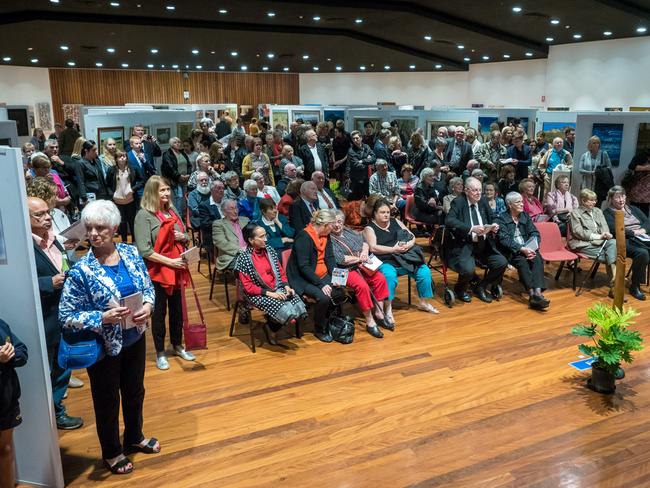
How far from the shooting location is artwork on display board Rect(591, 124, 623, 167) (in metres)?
8.17

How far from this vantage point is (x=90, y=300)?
3000 millimetres

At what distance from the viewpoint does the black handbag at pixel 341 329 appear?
537 cm

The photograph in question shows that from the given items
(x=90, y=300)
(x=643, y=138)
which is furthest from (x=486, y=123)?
(x=90, y=300)

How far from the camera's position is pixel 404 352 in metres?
5.16

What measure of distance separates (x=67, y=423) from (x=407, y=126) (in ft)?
33.7

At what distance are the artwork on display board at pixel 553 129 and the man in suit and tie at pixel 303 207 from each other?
7562 mm

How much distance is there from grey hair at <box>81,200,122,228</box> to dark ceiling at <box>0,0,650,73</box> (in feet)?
35.5

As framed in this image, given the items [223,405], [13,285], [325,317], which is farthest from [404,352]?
[13,285]

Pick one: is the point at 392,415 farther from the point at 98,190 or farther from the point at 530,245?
the point at 98,190

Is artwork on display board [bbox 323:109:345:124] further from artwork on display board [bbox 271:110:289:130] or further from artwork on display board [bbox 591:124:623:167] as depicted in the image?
artwork on display board [bbox 591:124:623:167]

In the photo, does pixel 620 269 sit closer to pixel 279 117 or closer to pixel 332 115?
pixel 332 115

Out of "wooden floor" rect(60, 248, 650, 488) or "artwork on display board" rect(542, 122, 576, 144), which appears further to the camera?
"artwork on display board" rect(542, 122, 576, 144)

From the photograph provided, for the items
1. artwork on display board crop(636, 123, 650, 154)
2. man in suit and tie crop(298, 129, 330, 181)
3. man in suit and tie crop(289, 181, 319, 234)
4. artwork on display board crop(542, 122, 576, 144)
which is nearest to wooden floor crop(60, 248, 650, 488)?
man in suit and tie crop(289, 181, 319, 234)

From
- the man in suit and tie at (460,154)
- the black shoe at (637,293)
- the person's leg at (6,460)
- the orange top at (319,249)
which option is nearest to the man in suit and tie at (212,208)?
the orange top at (319,249)
